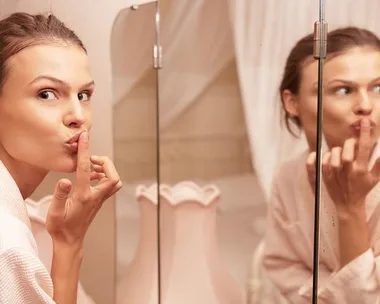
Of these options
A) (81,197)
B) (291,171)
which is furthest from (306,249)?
(81,197)

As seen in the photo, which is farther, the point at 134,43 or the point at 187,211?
the point at 187,211

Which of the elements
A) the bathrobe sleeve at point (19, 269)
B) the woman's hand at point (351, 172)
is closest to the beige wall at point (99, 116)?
the bathrobe sleeve at point (19, 269)

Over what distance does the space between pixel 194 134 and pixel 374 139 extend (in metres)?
0.46

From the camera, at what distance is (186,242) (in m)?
1.61

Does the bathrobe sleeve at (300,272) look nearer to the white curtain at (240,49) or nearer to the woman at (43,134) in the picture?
the white curtain at (240,49)

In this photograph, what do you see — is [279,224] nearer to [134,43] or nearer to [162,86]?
[162,86]

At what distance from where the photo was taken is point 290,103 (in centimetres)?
144

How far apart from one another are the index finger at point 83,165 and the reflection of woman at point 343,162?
52cm

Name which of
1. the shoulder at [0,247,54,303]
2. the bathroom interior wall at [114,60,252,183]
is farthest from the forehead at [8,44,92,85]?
the shoulder at [0,247,54,303]

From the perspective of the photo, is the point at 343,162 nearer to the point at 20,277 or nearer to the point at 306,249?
the point at 306,249

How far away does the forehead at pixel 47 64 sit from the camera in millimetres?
1142

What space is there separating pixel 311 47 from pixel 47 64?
2.02ft

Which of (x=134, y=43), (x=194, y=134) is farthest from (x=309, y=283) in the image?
(x=134, y=43)

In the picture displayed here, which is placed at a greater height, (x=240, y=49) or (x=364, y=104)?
(x=240, y=49)
